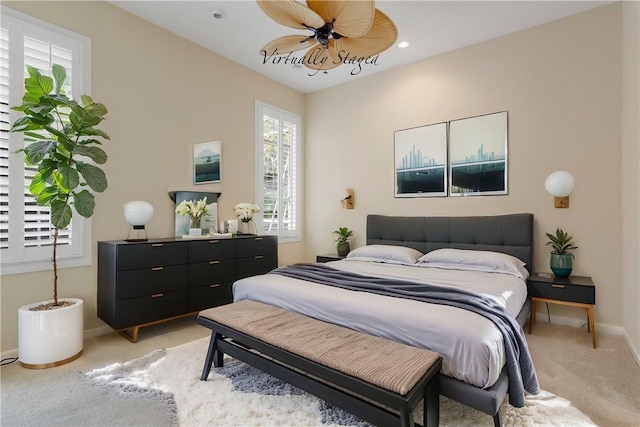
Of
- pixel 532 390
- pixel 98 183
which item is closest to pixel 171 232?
pixel 98 183

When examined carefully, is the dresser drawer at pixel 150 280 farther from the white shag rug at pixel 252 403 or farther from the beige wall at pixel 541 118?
the beige wall at pixel 541 118

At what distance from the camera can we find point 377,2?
3.10 metres

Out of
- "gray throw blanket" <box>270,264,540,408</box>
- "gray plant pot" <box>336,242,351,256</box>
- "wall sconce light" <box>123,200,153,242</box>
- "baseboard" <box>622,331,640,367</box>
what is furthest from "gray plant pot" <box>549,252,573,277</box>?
"wall sconce light" <box>123,200,153,242</box>

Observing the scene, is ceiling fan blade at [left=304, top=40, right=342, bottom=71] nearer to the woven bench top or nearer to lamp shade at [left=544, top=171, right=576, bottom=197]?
the woven bench top

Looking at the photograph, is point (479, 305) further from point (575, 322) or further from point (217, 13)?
point (217, 13)

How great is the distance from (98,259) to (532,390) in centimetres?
357

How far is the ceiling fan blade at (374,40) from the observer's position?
227cm

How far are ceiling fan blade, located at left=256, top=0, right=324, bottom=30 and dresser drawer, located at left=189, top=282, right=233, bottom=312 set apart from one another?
8.49ft

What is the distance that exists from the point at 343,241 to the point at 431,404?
128 inches

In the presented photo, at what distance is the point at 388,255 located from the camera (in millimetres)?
3754

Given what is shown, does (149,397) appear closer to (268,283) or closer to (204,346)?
(204,346)

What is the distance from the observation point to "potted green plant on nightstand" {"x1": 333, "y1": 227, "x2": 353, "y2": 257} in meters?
4.70

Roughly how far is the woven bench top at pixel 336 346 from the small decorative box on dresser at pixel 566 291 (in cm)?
203

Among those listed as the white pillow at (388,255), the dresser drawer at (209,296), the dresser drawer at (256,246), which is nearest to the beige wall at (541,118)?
the white pillow at (388,255)
